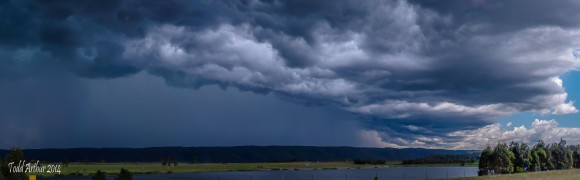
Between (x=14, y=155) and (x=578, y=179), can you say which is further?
(x=578, y=179)

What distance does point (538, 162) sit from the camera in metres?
127

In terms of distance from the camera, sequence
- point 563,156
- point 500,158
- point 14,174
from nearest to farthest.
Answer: point 14,174, point 500,158, point 563,156

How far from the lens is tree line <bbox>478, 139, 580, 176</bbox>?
115800 mm

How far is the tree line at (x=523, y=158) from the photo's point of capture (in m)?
116

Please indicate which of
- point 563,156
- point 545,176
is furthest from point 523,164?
point 545,176

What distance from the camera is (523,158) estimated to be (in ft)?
400

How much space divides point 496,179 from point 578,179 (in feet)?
52.5

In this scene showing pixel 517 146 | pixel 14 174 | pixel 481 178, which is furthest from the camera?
pixel 517 146

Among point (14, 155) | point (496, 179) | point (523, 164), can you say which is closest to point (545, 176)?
point (496, 179)

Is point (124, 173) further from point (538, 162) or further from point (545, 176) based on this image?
point (538, 162)

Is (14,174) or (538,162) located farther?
(538,162)

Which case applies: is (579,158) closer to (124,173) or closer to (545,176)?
(545,176)

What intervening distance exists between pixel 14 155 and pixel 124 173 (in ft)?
32.2

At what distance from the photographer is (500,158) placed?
4515 inches
